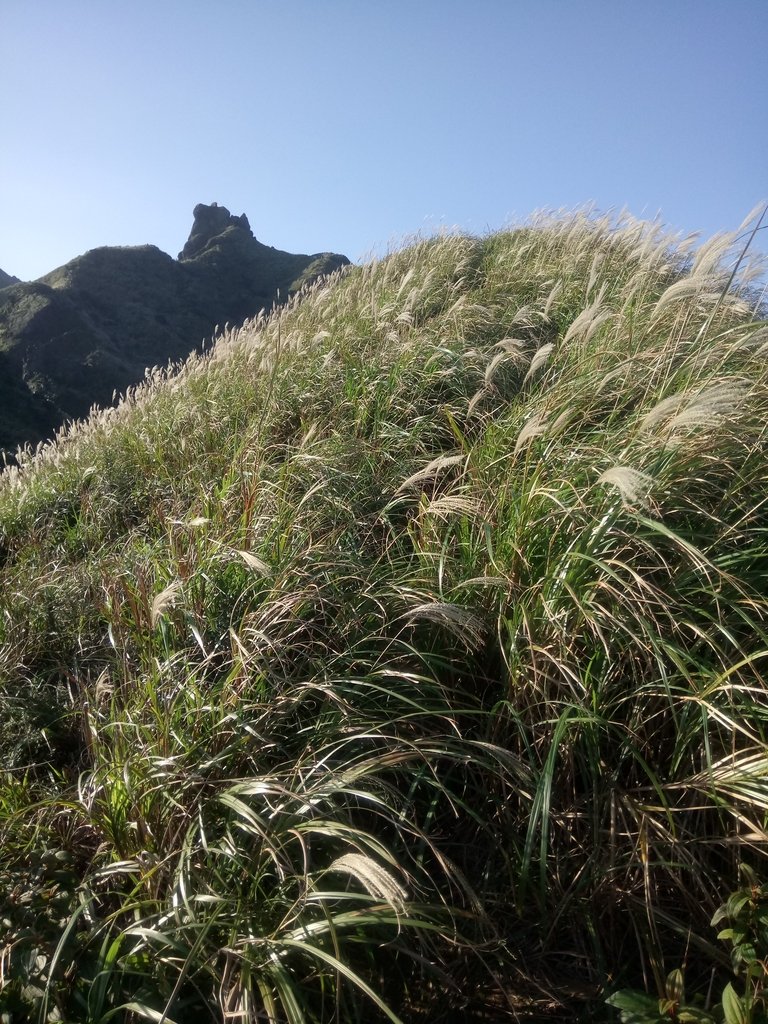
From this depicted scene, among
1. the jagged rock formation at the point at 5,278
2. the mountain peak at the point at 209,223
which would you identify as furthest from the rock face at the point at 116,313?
the jagged rock formation at the point at 5,278

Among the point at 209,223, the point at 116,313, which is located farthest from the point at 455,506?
the point at 209,223

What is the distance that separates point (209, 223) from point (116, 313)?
1092 centimetres

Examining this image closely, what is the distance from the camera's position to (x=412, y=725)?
1859 millimetres

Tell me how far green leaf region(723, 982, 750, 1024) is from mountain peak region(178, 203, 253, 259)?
32.5 metres

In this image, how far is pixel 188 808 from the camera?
1.68 meters

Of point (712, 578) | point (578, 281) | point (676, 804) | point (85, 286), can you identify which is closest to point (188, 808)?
point (676, 804)

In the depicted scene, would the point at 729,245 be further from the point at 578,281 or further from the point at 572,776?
the point at 572,776

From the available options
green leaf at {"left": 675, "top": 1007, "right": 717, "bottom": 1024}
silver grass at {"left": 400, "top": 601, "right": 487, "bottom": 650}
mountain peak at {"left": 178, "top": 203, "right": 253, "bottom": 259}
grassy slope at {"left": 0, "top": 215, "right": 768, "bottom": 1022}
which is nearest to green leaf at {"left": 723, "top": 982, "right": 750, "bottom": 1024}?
green leaf at {"left": 675, "top": 1007, "right": 717, "bottom": 1024}

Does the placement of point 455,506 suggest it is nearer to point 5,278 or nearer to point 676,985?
point 676,985

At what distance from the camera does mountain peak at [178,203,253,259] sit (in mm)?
30219

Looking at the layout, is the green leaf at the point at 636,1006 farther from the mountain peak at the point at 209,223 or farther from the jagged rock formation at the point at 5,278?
the jagged rock formation at the point at 5,278

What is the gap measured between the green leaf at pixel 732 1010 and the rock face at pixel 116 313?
15716 millimetres

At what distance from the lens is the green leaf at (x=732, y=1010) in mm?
1228

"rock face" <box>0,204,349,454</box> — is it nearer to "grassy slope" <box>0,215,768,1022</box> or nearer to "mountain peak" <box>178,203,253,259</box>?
"mountain peak" <box>178,203,253,259</box>
